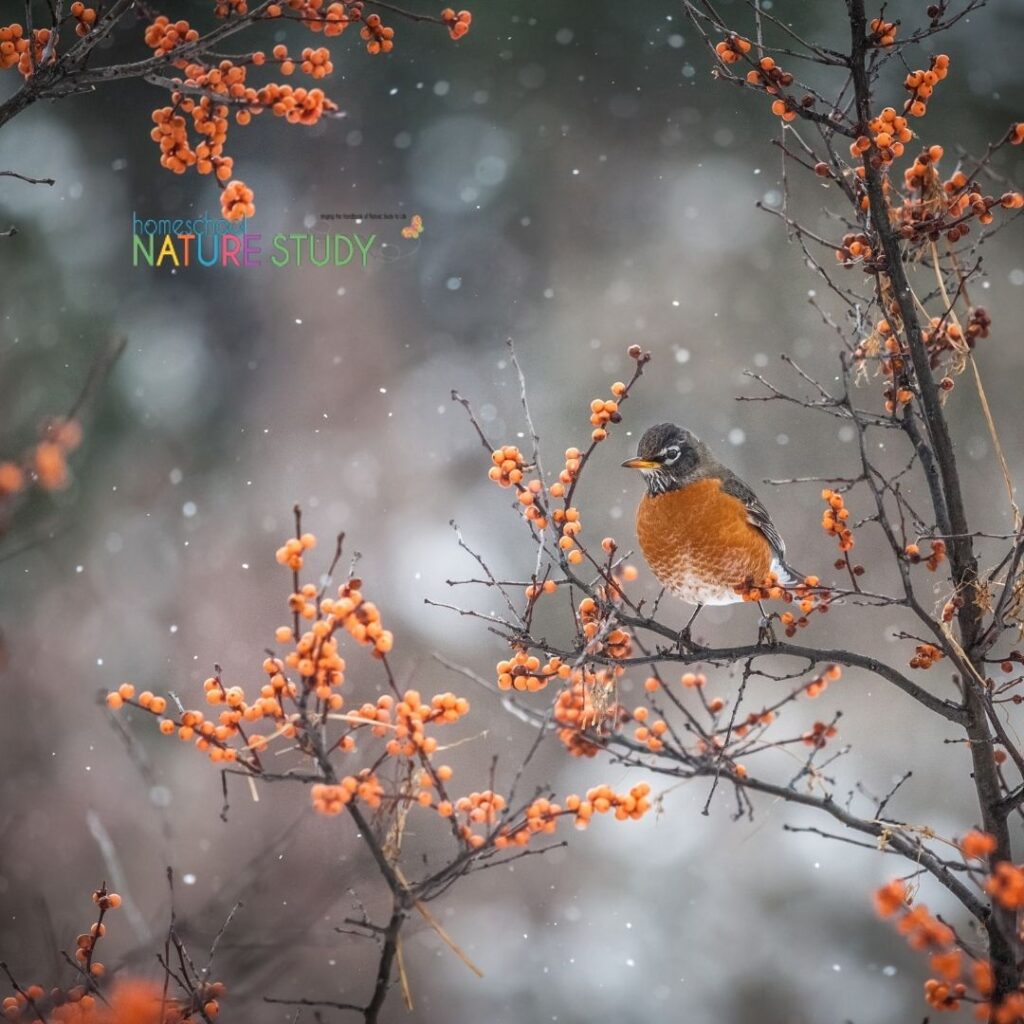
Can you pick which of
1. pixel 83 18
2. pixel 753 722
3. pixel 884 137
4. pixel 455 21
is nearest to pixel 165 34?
pixel 83 18

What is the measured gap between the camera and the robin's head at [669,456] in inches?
74.1

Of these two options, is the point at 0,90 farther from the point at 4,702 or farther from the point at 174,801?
the point at 174,801

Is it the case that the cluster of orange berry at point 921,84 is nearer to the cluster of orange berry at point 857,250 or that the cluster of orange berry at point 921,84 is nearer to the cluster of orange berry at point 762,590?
the cluster of orange berry at point 857,250

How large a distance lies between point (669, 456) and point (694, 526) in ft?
0.48

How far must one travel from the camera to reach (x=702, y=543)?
1.90 metres

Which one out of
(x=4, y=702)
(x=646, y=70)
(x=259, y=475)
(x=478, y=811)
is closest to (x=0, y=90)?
(x=259, y=475)

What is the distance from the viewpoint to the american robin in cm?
190

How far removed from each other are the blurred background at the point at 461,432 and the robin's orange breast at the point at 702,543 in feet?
6.04

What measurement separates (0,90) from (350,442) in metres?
1.90

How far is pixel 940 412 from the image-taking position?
5.11 ft

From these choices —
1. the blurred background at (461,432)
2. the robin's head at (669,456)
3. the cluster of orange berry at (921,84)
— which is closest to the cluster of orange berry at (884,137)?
the cluster of orange berry at (921,84)

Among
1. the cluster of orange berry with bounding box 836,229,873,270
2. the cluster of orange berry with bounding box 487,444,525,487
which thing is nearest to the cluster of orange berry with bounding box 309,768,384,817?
the cluster of orange berry with bounding box 487,444,525,487

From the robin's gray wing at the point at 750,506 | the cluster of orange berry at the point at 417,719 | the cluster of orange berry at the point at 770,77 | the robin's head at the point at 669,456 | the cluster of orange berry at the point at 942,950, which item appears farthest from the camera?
the robin's gray wing at the point at 750,506

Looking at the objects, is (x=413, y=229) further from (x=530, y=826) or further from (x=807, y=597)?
(x=530, y=826)
